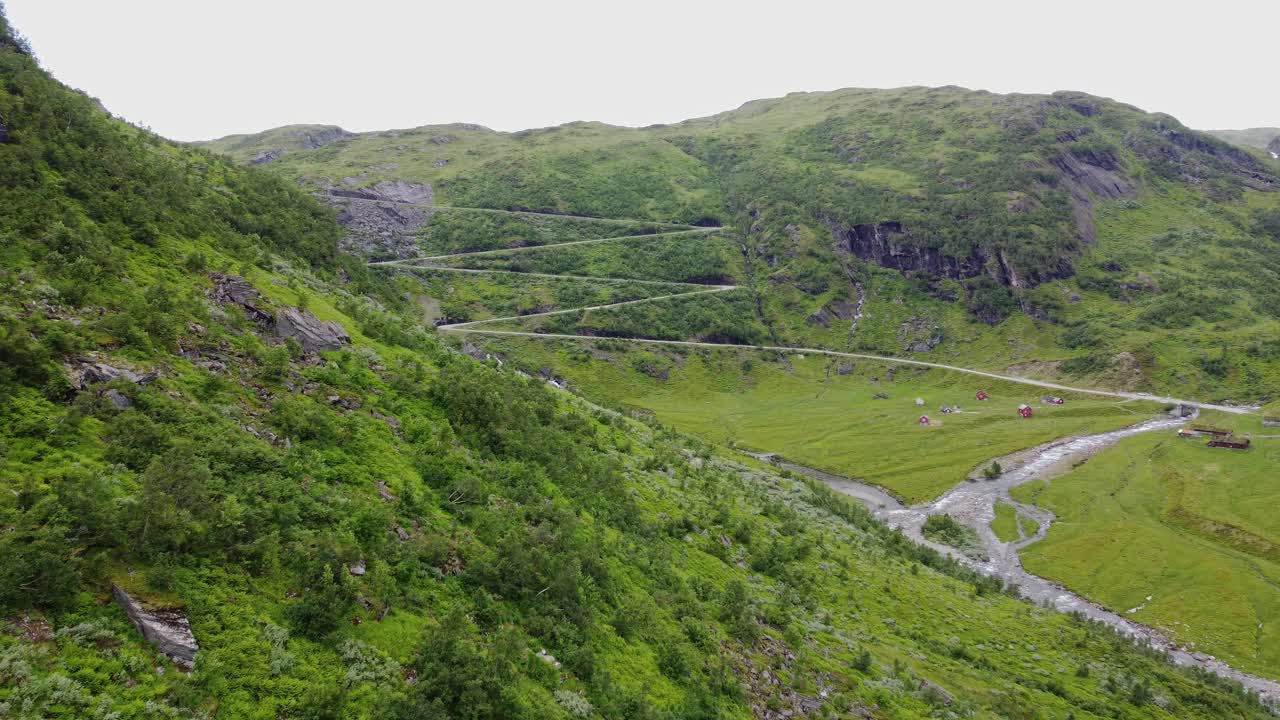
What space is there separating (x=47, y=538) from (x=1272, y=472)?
121m

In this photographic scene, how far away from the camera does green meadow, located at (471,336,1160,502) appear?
105125 mm

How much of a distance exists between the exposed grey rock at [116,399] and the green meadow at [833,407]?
2721 inches

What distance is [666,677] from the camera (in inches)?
773

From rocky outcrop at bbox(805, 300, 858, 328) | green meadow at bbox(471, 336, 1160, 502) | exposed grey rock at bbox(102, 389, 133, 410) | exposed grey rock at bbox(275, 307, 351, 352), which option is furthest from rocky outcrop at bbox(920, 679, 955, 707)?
rocky outcrop at bbox(805, 300, 858, 328)

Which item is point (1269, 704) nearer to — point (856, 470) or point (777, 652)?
point (777, 652)

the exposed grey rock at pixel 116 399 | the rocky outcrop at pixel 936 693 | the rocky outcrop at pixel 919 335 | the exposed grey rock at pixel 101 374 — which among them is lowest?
the rocky outcrop at pixel 919 335

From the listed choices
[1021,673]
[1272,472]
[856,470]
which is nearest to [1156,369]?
[1272,472]

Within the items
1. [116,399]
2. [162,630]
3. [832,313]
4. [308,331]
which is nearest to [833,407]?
[832,313]

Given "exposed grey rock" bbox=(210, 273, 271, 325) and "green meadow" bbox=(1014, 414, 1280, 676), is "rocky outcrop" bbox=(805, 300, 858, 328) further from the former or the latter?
"exposed grey rock" bbox=(210, 273, 271, 325)

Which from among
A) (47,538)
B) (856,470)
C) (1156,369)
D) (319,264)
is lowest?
(856,470)

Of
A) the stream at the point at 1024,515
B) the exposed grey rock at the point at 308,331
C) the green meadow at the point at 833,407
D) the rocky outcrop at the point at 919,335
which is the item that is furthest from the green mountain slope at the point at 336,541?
the rocky outcrop at the point at 919,335

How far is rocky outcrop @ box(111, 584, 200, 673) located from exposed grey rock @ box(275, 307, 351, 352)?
48.8 ft

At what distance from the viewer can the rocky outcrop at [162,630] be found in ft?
38.3

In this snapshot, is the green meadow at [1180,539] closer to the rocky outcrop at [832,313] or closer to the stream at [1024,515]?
the stream at [1024,515]
